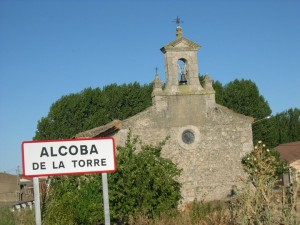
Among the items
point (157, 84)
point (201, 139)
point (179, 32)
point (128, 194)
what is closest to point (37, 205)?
point (128, 194)

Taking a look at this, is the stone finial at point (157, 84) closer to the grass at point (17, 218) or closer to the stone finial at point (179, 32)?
the stone finial at point (179, 32)

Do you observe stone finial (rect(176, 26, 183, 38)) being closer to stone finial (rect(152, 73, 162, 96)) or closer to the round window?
stone finial (rect(152, 73, 162, 96))

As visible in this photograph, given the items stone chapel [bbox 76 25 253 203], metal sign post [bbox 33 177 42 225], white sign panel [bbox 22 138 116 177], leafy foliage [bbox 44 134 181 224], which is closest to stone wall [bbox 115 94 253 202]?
stone chapel [bbox 76 25 253 203]

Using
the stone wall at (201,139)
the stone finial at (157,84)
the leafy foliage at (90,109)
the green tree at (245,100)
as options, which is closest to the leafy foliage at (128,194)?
the stone wall at (201,139)

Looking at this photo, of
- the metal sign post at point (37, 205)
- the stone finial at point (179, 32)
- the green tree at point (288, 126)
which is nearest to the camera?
the metal sign post at point (37, 205)

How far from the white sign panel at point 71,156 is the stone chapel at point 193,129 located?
15517mm

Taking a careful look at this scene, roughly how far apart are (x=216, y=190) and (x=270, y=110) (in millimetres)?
17207

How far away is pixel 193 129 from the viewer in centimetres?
2134

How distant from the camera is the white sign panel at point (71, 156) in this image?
16.8 feet

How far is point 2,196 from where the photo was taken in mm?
53031

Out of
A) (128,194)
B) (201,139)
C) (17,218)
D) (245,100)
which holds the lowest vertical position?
(17,218)

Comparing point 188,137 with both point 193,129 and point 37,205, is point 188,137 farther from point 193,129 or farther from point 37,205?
point 37,205

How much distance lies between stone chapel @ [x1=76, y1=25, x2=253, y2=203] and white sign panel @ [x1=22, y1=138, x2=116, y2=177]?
50.9 feet

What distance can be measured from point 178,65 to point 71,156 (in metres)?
16.8
